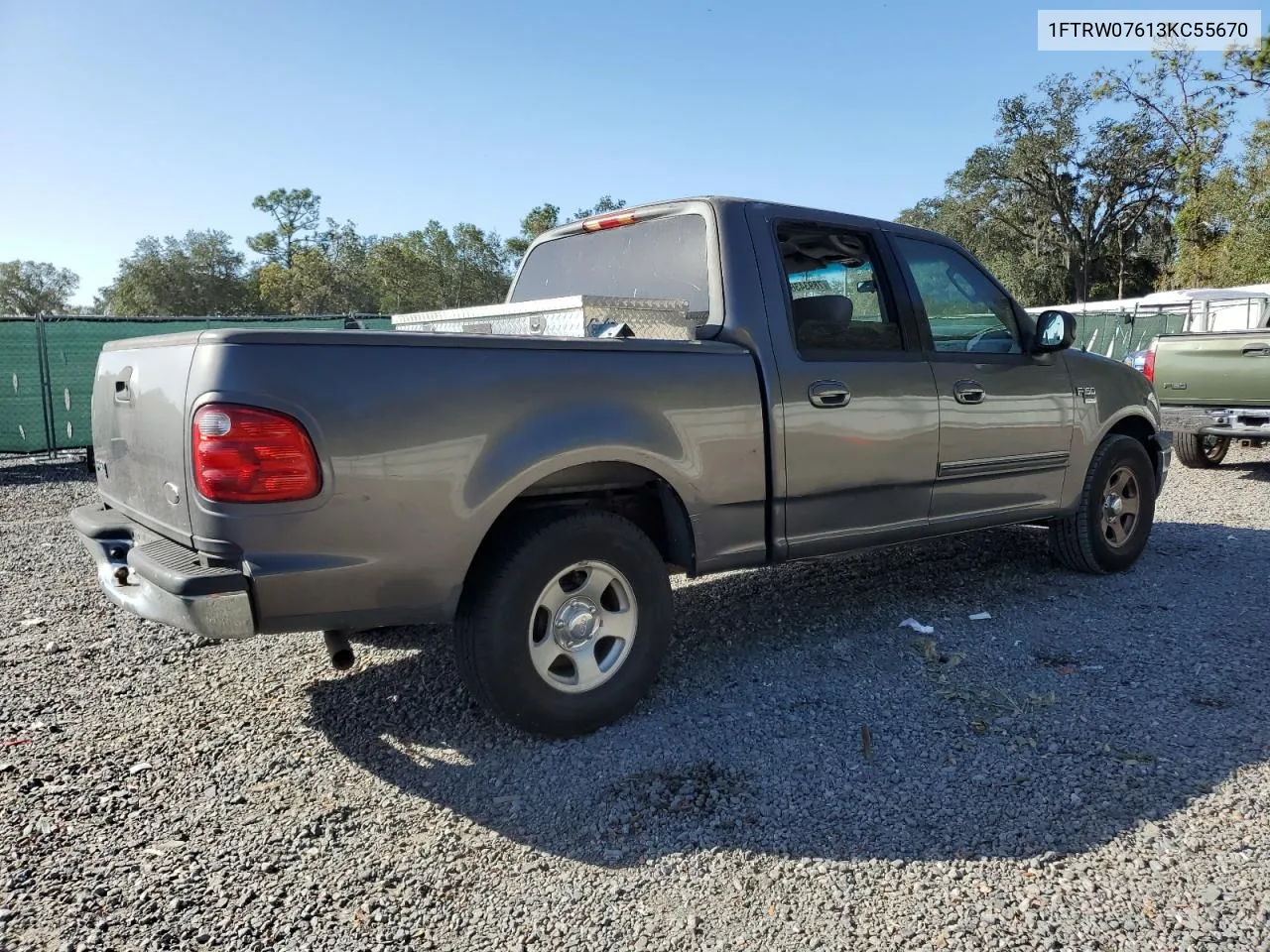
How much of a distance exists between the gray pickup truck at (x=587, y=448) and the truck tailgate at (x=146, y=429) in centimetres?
1

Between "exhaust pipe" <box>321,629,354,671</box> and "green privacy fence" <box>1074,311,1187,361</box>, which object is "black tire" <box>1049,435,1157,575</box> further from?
"green privacy fence" <box>1074,311,1187,361</box>

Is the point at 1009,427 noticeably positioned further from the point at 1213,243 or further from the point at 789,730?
the point at 1213,243

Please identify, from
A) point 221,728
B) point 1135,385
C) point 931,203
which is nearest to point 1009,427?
point 1135,385

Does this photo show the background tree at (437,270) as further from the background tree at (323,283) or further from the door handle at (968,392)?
the door handle at (968,392)

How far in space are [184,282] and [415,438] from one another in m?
66.2

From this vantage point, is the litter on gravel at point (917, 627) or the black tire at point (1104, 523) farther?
the black tire at point (1104, 523)

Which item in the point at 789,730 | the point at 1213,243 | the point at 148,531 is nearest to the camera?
the point at 148,531

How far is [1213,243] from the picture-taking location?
3222 cm

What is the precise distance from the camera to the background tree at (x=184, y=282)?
5866cm

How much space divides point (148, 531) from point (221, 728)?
857 millimetres

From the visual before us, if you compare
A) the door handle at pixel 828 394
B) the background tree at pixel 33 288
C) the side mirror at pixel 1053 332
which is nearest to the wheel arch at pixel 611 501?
the door handle at pixel 828 394

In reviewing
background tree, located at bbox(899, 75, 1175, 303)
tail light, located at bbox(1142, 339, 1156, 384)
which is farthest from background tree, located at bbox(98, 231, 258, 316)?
tail light, located at bbox(1142, 339, 1156, 384)

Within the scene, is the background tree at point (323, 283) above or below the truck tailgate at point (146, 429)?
above

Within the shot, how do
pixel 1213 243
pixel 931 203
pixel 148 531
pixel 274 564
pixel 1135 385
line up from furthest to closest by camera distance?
pixel 931 203, pixel 1213 243, pixel 1135 385, pixel 148 531, pixel 274 564
